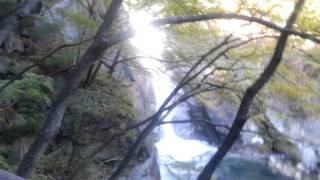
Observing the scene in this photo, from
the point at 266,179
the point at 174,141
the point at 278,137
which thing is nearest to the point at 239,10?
the point at 278,137

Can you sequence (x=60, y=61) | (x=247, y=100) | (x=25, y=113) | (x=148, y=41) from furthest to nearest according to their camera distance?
(x=60, y=61) → (x=148, y=41) → (x=25, y=113) → (x=247, y=100)

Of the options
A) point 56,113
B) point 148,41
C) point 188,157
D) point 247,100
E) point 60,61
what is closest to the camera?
point 56,113

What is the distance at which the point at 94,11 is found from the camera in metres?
8.68

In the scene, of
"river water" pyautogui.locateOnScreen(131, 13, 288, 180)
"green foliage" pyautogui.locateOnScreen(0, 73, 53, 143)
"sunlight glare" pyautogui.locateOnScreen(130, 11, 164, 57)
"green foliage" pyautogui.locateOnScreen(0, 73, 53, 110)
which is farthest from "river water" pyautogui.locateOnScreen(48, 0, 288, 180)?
"green foliage" pyautogui.locateOnScreen(0, 73, 53, 110)

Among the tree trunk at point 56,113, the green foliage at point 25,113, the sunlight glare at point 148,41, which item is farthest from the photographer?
the sunlight glare at point 148,41

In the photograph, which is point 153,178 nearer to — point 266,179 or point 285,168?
point 266,179

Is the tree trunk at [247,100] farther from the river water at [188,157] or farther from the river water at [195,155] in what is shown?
the river water at [195,155]

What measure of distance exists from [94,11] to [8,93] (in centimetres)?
284

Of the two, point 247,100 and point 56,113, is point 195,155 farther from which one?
point 56,113

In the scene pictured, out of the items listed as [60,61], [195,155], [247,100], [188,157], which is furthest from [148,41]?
[195,155]

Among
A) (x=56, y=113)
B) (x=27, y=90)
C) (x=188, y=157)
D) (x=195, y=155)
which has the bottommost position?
(x=56, y=113)

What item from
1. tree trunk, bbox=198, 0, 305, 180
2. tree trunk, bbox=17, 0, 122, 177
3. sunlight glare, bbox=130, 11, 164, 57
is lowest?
tree trunk, bbox=17, 0, 122, 177

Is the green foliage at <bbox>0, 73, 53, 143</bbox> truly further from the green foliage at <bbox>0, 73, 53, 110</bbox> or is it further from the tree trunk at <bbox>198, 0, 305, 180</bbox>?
the tree trunk at <bbox>198, 0, 305, 180</bbox>

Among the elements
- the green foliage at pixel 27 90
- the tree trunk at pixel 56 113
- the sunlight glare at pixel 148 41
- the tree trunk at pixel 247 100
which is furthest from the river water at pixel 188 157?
the tree trunk at pixel 56 113
